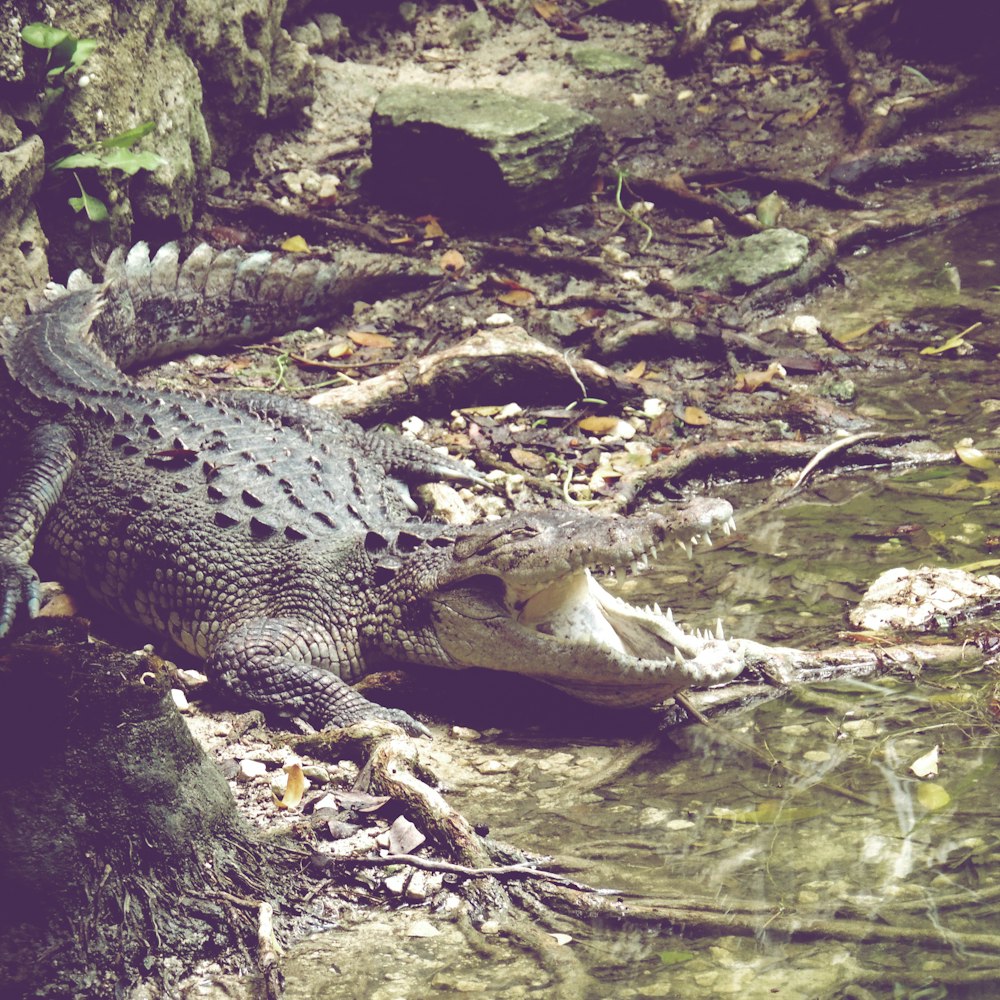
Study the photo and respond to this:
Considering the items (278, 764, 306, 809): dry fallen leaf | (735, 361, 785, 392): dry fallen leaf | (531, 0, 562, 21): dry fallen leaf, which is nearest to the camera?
(278, 764, 306, 809): dry fallen leaf

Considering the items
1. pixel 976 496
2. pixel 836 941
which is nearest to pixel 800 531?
pixel 976 496

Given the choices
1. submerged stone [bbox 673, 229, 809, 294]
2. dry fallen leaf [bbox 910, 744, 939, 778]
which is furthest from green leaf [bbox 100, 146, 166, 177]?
dry fallen leaf [bbox 910, 744, 939, 778]

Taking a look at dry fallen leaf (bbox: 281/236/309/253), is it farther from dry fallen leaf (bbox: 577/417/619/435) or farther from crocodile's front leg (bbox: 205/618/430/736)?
crocodile's front leg (bbox: 205/618/430/736)

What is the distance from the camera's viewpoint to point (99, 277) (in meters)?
6.23

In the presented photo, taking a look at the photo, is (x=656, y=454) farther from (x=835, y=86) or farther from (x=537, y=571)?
(x=835, y=86)

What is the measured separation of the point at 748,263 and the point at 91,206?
11.8 feet

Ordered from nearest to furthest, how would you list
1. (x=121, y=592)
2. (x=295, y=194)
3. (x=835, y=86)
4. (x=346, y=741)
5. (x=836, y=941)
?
(x=836, y=941) → (x=346, y=741) → (x=121, y=592) → (x=295, y=194) → (x=835, y=86)

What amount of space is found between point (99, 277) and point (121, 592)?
95.8 inches

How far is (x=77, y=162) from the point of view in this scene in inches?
231

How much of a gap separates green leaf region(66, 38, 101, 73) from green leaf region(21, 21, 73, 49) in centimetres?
10

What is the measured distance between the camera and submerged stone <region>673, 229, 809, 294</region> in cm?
670

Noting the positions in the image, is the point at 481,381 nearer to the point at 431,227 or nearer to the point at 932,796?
the point at 431,227

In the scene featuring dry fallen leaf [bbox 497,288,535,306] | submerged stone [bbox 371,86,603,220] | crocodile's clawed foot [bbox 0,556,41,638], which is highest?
submerged stone [bbox 371,86,603,220]

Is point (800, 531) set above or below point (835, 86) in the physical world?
below
